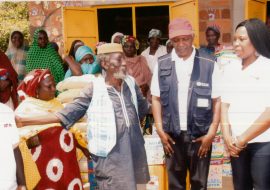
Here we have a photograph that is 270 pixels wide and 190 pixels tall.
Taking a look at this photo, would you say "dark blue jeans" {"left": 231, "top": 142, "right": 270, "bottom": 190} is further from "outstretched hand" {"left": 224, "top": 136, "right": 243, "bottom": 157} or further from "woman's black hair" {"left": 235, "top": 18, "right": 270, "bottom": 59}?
"woman's black hair" {"left": 235, "top": 18, "right": 270, "bottom": 59}

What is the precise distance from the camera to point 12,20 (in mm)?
8594

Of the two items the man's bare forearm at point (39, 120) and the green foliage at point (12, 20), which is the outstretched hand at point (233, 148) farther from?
the green foliage at point (12, 20)

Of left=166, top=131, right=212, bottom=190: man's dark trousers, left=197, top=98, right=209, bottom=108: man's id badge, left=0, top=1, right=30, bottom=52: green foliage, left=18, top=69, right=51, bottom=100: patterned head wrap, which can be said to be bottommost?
left=166, top=131, right=212, bottom=190: man's dark trousers

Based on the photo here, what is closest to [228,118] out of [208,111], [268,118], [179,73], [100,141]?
[208,111]

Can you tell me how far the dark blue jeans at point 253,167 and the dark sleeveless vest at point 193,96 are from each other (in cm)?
35

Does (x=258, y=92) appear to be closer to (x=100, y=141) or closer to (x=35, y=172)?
(x=100, y=141)

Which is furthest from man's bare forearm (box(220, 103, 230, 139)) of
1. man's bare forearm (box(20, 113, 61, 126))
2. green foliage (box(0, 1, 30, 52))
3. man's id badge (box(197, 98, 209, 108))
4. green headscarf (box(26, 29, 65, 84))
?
green foliage (box(0, 1, 30, 52))

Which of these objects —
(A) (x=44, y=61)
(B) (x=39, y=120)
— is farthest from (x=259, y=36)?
(A) (x=44, y=61)

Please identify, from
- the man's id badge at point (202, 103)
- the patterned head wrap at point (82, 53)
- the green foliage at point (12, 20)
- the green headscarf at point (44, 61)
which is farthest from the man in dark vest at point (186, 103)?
the green foliage at point (12, 20)

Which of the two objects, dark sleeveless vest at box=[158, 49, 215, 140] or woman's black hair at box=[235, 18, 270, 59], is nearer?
woman's black hair at box=[235, 18, 270, 59]

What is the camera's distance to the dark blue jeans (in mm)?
1778

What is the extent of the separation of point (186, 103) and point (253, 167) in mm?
623

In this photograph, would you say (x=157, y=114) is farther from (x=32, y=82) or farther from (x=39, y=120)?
(x=32, y=82)

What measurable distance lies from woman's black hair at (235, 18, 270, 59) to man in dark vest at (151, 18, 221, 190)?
0.36m
